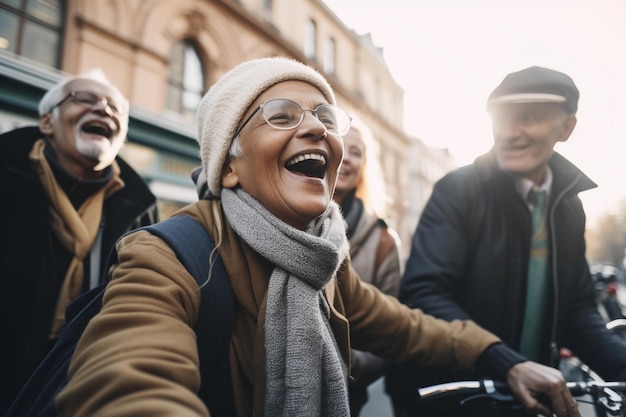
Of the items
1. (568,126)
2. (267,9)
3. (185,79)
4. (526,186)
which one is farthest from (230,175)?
(267,9)

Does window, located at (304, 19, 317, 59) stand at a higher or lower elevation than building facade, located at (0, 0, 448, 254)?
higher

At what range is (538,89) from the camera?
1.94 metres

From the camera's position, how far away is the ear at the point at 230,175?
55.3 inches

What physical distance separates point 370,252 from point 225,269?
1554mm

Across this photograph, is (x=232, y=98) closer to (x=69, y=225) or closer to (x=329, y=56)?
(x=69, y=225)

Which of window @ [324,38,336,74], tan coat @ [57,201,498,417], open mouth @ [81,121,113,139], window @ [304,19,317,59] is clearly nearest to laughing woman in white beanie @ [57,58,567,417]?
tan coat @ [57,201,498,417]

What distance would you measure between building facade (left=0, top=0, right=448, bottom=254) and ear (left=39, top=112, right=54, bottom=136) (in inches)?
108

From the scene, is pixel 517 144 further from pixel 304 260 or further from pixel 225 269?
pixel 225 269

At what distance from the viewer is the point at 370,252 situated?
8.44ft

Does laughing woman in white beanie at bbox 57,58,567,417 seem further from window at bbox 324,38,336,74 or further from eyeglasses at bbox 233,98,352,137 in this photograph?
window at bbox 324,38,336,74

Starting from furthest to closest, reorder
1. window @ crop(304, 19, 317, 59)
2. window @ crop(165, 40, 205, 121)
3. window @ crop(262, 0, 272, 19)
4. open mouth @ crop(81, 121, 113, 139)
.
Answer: window @ crop(304, 19, 317, 59) < window @ crop(262, 0, 272, 19) < window @ crop(165, 40, 205, 121) < open mouth @ crop(81, 121, 113, 139)

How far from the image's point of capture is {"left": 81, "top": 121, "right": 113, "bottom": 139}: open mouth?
2.40m

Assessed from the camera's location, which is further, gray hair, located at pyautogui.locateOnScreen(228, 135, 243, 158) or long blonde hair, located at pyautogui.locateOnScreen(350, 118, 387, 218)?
long blonde hair, located at pyautogui.locateOnScreen(350, 118, 387, 218)

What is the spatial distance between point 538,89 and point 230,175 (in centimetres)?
169
